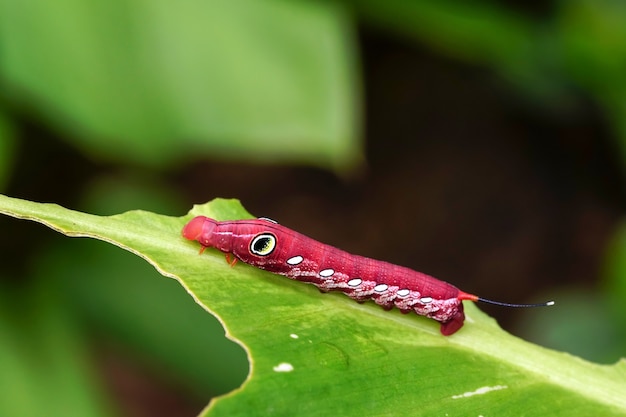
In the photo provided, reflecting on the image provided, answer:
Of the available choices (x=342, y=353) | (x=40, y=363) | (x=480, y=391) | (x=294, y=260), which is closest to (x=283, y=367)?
(x=342, y=353)

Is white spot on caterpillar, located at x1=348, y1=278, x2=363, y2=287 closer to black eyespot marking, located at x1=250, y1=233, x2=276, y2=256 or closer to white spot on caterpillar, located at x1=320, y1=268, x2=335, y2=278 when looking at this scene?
white spot on caterpillar, located at x1=320, y1=268, x2=335, y2=278

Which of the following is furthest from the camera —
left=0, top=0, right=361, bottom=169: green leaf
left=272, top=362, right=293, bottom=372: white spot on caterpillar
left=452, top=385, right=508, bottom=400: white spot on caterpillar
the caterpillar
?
left=0, top=0, right=361, bottom=169: green leaf

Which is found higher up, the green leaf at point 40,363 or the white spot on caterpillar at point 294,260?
the white spot on caterpillar at point 294,260

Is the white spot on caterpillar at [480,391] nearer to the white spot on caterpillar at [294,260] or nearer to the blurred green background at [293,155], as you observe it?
the white spot on caterpillar at [294,260]

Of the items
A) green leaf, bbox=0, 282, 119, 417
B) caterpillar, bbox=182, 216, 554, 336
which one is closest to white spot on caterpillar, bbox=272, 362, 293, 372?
caterpillar, bbox=182, 216, 554, 336

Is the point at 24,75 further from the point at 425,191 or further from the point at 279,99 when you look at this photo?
the point at 425,191

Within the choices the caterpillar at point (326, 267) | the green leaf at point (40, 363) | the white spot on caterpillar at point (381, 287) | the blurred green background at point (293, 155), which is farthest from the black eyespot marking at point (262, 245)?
the green leaf at point (40, 363)
